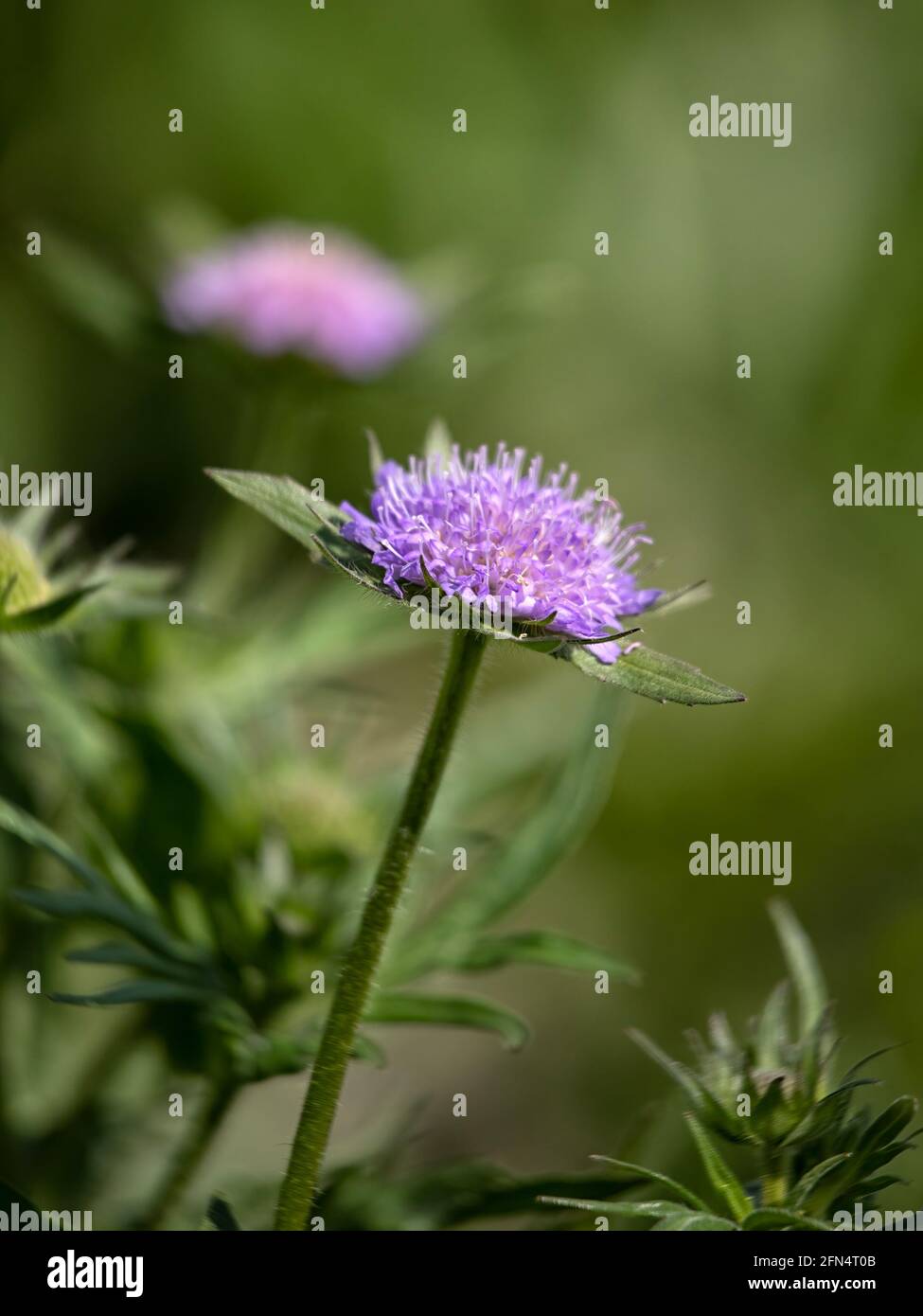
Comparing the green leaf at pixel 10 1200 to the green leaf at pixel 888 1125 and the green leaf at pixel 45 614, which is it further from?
the green leaf at pixel 888 1125

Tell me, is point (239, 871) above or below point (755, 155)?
below

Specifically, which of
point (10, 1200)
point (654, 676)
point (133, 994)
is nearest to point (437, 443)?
point (654, 676)

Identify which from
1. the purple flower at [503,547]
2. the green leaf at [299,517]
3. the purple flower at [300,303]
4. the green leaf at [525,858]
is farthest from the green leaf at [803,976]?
the purple flower at [300,303]

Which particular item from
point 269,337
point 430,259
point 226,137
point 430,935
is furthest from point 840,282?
point 430,935

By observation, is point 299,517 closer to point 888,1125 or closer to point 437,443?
point 437,443

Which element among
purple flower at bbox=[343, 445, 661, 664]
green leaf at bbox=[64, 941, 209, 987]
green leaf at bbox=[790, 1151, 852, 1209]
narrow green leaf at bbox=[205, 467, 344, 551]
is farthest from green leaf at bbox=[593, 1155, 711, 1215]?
narrow green leaf at bbox=[205, 467, 344, 551]

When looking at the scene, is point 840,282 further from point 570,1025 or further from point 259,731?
point 259,731

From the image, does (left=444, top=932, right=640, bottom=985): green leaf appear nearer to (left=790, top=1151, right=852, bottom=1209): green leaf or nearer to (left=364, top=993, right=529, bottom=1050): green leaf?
(left=364, top=993, right=529, bottom=1050): green leaf

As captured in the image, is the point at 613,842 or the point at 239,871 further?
the point at 613,842
